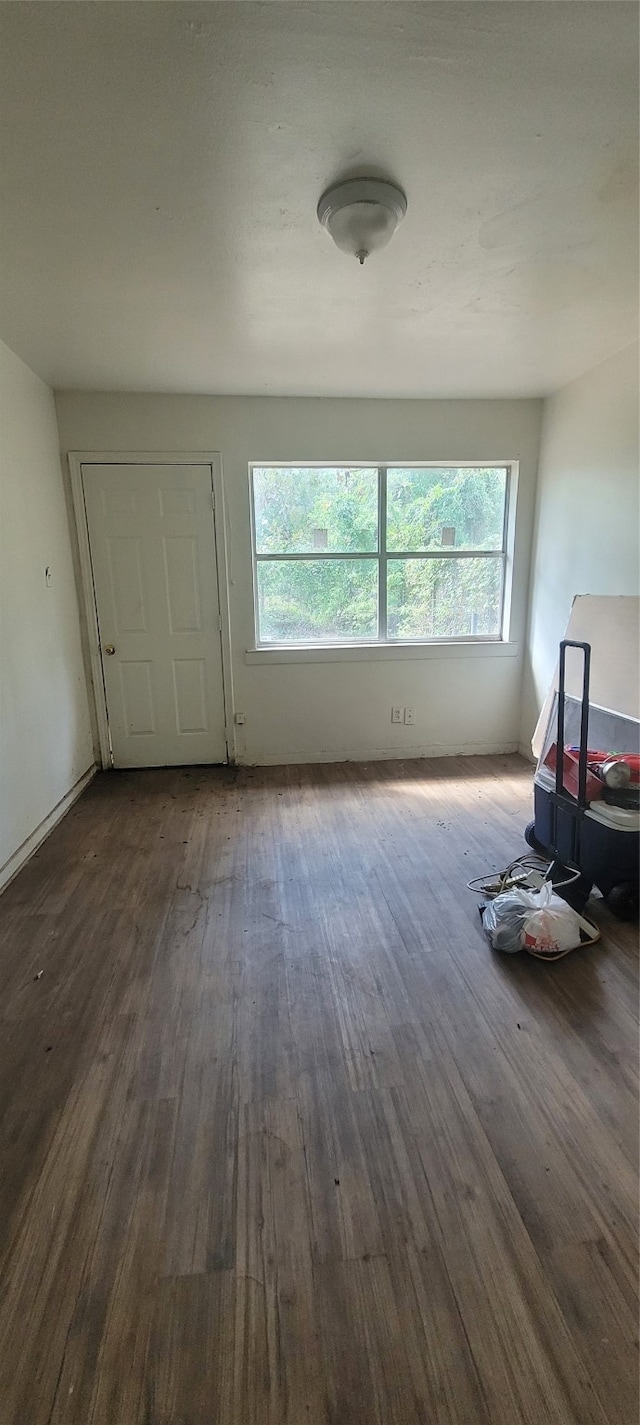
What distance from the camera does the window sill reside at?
12.7ft

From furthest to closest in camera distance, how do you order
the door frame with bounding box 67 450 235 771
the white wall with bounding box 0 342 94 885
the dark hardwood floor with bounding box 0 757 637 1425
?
the door frame with bounding box 67 450 235 771, the white wall with bounding box 0 342 94 885, the dark hardwood floor with bounding box 0 757 637 1425

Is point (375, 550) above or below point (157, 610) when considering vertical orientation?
above

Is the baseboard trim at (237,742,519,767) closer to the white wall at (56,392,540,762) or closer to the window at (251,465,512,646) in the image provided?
the white wall at (56,392,540,762)

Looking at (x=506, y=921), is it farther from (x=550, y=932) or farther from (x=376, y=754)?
(x=376, y=754)

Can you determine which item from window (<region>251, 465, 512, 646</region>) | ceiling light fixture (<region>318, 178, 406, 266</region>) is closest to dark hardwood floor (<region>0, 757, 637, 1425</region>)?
window (<region>251, 465, 512, 646</region>)

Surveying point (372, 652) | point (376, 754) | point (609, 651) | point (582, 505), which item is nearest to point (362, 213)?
point (609, 651)

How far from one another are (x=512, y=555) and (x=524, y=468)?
59 centimetres

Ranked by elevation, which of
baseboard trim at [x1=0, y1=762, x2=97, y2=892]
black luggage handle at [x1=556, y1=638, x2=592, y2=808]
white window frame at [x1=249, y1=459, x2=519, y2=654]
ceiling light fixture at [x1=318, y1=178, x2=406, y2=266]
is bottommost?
baseboard trim at [x1=0, y1=762, x2=97, y2=892]

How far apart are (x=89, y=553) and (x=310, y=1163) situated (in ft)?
11.4

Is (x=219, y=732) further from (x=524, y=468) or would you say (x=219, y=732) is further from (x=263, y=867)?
(x=524, y=468)

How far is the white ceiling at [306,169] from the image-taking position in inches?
46.3

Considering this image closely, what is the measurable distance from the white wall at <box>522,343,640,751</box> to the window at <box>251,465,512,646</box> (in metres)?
0.33

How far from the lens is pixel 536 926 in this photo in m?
1.96

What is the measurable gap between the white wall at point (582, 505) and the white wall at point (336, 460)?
0.48ft
